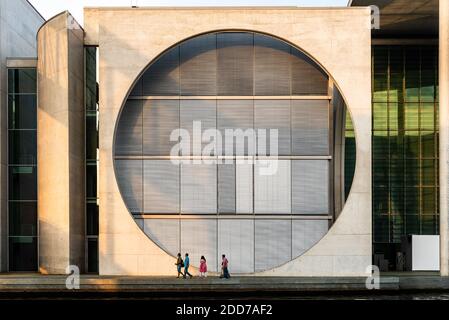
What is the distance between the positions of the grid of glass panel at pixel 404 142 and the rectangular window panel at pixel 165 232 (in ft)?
45.6

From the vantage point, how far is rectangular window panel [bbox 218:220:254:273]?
2953 cm

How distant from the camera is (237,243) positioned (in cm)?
2967

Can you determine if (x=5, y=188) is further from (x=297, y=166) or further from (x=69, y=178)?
(x=297, y=166)

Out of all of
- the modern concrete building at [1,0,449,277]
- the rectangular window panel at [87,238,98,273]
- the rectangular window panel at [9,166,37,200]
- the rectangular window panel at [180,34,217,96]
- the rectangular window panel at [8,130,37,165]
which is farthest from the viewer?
the rectangular window panel at [8,130,37,165]

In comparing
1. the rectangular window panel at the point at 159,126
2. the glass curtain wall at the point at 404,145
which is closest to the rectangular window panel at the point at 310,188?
the rectangular window panel at the point at 159,126

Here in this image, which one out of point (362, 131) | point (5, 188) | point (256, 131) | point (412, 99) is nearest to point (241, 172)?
point (256, 131)

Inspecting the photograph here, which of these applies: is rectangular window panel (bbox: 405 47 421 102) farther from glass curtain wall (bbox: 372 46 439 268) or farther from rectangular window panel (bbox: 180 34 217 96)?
rectangular window panel (bbox: 180 34 217 96)

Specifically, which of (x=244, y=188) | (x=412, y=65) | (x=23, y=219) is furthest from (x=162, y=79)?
(x=412, y=65)

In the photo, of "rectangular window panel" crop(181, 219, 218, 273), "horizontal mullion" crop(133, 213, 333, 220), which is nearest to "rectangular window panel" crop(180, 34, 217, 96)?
"horizontal mullion" crop(133, 213, 333, 220)

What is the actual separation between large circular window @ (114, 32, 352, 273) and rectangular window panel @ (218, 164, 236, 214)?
0.05 metres

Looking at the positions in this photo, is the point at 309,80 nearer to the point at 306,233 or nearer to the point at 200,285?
the point at 306,233

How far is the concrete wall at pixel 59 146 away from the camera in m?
28.8

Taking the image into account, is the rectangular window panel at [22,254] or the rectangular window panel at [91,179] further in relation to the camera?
the rectangular window panel at [22,254]

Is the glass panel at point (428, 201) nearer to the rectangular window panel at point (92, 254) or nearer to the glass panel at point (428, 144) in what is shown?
the glass panel at point (428, 144)
